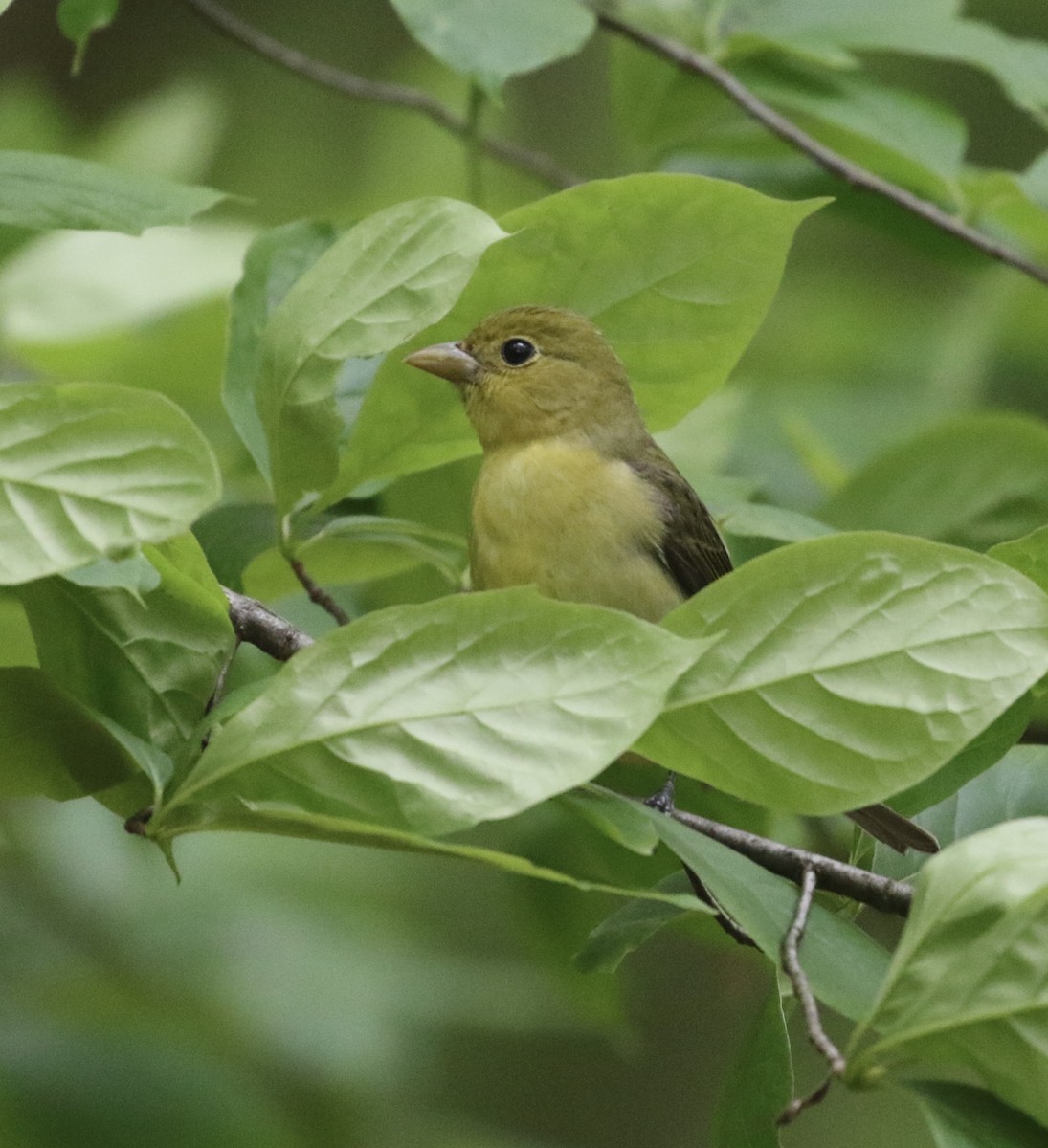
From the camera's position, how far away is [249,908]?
4195 mm

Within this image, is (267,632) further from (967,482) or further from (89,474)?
(967,482)

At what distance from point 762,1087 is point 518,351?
198 centimetres

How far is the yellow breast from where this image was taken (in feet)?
9.77

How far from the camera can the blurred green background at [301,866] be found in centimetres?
303

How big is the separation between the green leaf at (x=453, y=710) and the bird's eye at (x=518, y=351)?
2.04m

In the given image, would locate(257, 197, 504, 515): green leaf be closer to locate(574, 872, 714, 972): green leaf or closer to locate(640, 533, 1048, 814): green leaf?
locate(640, 533, 1048, 814): green leaf

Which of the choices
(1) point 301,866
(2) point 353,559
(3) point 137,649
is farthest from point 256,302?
(1) point 301,866

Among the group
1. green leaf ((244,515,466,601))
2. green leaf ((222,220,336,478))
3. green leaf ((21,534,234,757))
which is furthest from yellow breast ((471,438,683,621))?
green leaf ((21,534,234,757))

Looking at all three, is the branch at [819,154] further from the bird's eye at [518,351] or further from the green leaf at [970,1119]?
the green leaf at [970,1119]

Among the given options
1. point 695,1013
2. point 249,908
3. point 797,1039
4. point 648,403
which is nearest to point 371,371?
point 648,403

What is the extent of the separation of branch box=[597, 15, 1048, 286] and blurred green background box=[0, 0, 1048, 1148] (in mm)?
159

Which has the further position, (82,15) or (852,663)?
(82,15)

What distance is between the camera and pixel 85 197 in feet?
6.61

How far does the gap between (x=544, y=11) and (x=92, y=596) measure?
1.51 meters
